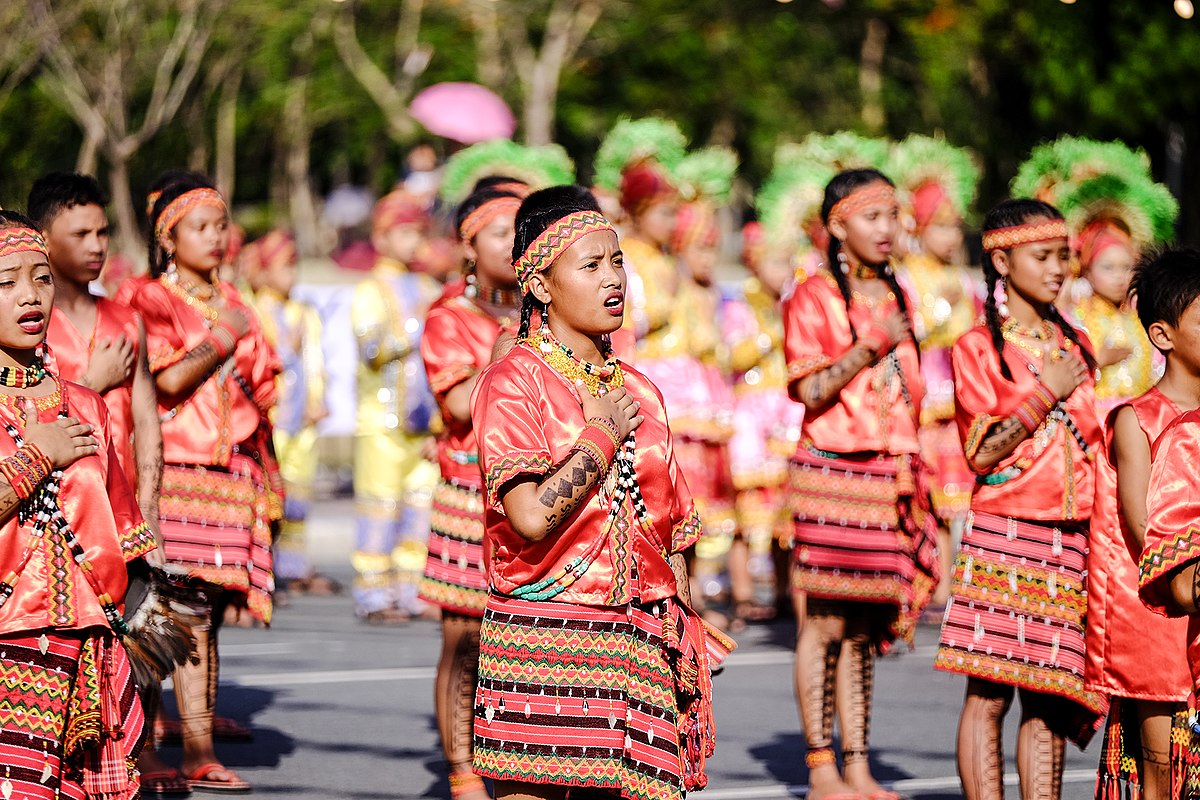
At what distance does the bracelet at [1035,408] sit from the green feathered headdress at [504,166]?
3255mm

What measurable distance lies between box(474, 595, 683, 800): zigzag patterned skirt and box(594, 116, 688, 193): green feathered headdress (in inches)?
259

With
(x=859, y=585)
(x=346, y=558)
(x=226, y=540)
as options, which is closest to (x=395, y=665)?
(x=226, y=540)

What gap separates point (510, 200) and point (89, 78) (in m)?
21.6

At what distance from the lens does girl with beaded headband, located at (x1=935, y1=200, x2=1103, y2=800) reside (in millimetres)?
5895

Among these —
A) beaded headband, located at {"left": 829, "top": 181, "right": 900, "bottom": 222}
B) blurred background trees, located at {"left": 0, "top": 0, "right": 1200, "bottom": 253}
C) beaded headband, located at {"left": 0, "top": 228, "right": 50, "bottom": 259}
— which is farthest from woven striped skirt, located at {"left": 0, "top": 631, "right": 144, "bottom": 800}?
blurred background trees, located at {"left": 0, "top": 0, "right": 1200, "bottom": 253}

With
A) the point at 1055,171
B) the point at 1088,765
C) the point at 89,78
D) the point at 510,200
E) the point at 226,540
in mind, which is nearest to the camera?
the point at 510,200

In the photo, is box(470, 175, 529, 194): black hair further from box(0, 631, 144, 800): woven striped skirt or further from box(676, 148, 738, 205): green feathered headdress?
box(676, 148, 738, 205): green feathered headdress

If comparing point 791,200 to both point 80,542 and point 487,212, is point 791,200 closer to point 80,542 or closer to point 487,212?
point 487,212

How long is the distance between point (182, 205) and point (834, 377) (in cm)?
254

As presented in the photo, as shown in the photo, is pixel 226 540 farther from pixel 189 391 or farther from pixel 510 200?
pixel 510 200

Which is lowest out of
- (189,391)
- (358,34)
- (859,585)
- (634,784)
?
(634,784)

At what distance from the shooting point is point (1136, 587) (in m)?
5.05

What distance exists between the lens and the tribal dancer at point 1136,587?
4824mm

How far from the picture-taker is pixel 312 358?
13.5 metres
